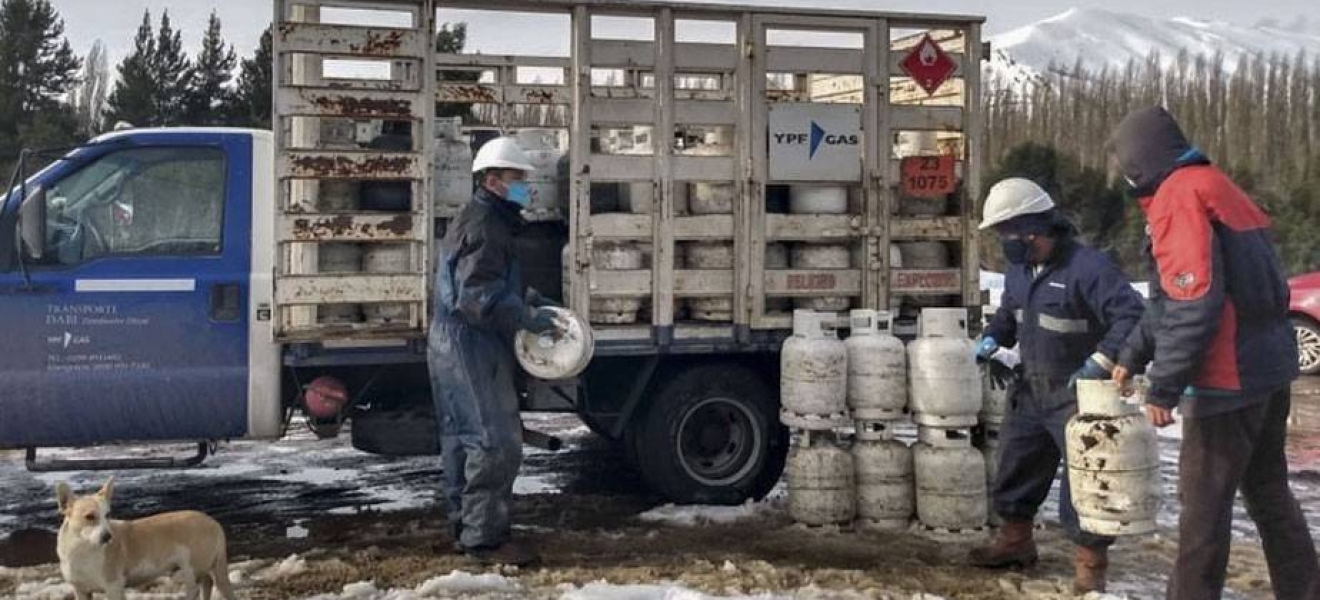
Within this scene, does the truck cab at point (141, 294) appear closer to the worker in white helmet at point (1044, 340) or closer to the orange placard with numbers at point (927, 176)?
the orange placard with numbers at point (927, 176)

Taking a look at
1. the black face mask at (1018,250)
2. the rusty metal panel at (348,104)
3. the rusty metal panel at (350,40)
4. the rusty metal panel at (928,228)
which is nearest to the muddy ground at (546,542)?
the black face mask at (1018,250)

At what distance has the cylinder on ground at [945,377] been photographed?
7027 millimetres

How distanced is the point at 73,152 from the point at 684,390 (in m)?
3.46

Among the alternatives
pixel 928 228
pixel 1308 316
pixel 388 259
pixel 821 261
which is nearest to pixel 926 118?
pixel 928 228

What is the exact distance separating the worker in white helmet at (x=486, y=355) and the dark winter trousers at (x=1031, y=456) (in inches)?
88.9

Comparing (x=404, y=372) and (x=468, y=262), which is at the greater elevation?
(x=468, y=262)

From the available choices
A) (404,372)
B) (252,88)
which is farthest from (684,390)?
(252,88)

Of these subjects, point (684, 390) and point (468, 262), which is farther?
point (684, 390)

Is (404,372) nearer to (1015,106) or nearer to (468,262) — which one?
(468,262)

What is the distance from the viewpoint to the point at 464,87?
7.41 m

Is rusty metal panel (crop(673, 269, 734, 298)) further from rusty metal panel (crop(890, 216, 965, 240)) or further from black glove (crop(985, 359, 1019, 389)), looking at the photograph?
black glove (crop(985, 359, 1019, 389))

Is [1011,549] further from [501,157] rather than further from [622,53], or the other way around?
[622,53]

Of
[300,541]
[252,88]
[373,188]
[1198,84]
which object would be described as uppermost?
[1198,84]

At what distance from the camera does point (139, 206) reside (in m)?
6.87
